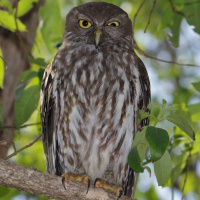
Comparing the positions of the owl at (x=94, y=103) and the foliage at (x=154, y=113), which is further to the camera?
the owl at (x=94, y=103)

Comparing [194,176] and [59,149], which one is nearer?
[59,149]

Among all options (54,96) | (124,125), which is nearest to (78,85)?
(54,96)

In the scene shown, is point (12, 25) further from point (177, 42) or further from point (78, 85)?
point (177, 42)

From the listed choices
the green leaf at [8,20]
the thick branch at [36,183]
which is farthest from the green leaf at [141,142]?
the green leaf at [8,20]

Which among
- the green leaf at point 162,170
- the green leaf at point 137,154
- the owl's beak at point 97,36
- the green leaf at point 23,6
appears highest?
the green leaf at point 23,6

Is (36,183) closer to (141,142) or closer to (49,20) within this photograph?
(141,142)

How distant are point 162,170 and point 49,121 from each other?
133cm

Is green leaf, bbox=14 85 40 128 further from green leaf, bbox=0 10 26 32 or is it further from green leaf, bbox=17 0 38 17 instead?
green leaf, bbox=17 0 38 17

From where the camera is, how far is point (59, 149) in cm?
375

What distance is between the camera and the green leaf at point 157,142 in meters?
2.47

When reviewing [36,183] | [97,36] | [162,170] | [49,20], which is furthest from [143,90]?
[36,183]

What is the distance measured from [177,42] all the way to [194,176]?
324 cm

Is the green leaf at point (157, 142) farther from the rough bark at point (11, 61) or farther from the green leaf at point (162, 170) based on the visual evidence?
the rough bark at point (11, 61)

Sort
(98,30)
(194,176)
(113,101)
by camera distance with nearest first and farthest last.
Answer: (113,101) → (98,30) → (194,176)
